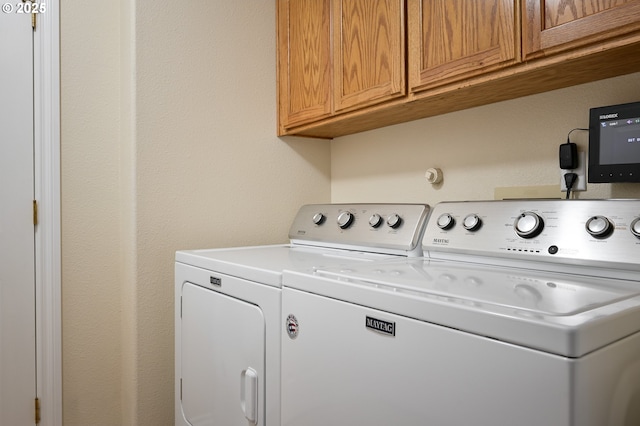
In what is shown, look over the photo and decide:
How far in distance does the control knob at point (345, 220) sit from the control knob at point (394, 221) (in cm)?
20

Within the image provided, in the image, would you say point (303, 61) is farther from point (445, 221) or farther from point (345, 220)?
point (445, 221)

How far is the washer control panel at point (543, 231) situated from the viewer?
3.24 feet

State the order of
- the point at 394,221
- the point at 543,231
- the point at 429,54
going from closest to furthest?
the point at 543,231
the point at 429,54
the point at 394,221

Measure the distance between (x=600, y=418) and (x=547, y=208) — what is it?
2.00 ft

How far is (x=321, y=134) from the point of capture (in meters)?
2.14

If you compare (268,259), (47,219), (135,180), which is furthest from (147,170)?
(268,259)

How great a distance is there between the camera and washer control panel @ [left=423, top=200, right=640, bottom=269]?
988 mm

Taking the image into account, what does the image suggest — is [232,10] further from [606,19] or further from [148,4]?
[606,19]

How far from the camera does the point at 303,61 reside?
1920 mm

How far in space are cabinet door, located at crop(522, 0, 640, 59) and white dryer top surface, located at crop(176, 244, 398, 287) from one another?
28.3 inches

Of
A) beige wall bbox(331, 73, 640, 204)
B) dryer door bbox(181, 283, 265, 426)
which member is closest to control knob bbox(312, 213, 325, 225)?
beige wall bbox(331, 73, 640, 204)

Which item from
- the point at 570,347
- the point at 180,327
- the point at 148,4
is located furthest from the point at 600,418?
the point at 148,4

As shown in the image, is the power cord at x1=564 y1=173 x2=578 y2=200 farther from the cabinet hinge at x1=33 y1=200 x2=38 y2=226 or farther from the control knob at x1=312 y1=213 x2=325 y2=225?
the cabinet hinge at x1=33 y1=200 x2=38 y2=226

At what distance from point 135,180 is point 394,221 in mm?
986
